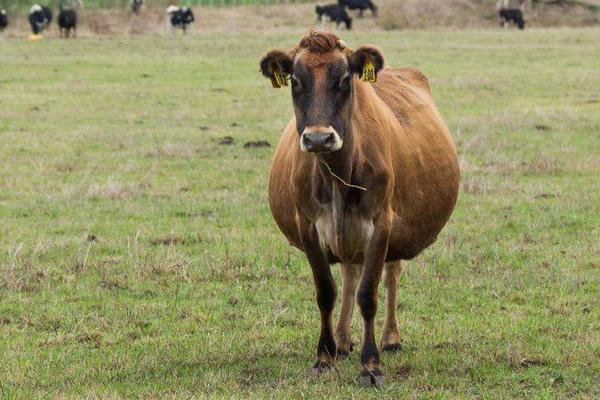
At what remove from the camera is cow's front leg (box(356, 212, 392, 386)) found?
6.66 meters

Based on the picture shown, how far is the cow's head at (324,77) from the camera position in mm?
6238

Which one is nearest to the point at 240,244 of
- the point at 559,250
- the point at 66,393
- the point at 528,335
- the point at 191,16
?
the point at 559,250

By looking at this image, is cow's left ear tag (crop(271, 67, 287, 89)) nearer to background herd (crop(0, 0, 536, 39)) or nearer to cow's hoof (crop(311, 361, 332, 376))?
cow's hoof (crop(311, 361, 332, 376))

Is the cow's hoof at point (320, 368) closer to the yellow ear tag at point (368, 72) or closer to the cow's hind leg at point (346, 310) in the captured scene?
the cow's hind leg at point (346, 310)

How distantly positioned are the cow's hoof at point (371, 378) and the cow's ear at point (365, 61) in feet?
5.92

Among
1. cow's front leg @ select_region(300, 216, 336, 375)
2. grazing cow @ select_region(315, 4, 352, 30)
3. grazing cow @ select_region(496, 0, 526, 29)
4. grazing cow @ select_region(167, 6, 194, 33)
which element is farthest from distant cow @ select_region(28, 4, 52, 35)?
cow's front leg @ select_region(300, 216, 336, 375)

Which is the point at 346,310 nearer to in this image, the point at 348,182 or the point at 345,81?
the point at 348,182

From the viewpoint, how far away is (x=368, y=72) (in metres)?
6.68

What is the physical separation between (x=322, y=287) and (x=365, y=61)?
147 centimetres

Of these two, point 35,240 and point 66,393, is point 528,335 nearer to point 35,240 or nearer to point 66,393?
point 66,393

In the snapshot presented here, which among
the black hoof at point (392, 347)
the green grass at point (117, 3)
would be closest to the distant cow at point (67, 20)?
the green grass at point (117, 3)

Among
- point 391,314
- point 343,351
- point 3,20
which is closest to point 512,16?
point 3,20

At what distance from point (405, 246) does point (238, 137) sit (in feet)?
37.5

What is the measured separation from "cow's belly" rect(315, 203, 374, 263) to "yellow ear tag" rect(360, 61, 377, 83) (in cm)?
81
